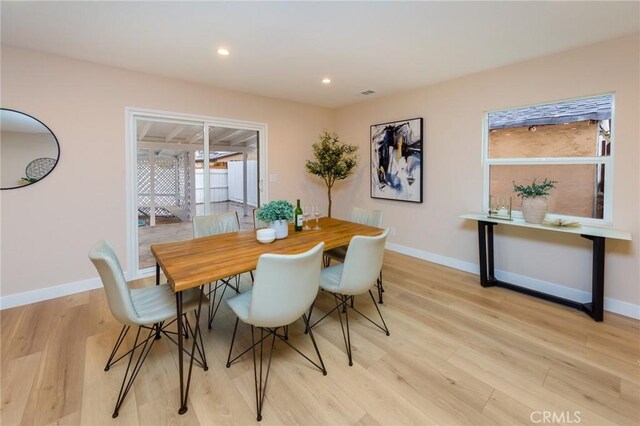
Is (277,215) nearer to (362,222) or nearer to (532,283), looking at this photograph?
(362,222)

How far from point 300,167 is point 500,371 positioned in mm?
3917

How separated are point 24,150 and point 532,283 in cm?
545

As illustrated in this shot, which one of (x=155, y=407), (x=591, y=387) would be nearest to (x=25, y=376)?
(x=155, y=407)

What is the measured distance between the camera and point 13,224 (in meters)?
2.80

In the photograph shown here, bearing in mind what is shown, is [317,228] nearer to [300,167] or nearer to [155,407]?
[155,407]

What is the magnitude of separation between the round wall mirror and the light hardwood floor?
4.22ft

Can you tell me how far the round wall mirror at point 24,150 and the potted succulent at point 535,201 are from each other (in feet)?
16.0

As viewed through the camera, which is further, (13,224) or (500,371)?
(13,224)

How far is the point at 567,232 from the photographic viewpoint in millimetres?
2662

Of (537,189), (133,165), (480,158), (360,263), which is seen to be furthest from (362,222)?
(133,165)

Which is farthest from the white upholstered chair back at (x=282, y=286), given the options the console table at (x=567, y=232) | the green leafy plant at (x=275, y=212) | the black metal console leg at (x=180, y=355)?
the console table at (x=567, y=232)

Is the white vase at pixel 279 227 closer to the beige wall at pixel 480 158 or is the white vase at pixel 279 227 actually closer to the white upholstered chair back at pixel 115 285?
the white upholstered chair back at pixel 115 285

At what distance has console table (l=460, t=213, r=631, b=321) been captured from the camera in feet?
8.16

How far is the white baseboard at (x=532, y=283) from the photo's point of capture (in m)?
2.63
